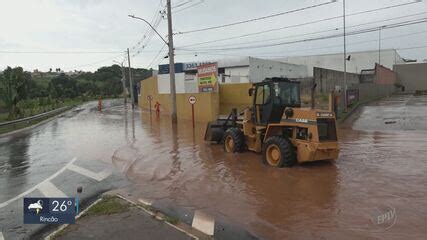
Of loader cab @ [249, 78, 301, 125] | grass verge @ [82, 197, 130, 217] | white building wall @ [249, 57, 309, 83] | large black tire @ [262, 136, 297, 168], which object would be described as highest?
white building wall @ [249, 57, 309, 83]

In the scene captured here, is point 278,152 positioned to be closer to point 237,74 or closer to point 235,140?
point 235,140

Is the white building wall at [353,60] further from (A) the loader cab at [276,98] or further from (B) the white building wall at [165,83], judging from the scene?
(A) the loader cab at [276,98]

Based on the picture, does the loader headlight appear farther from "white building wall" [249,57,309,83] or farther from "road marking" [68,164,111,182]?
"white building wall" [249,57,309,83]

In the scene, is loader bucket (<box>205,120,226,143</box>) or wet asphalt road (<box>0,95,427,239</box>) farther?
loader bucket (<box>205,120,226,143</box>)

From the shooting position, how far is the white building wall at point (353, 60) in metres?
77.9

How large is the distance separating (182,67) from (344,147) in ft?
164

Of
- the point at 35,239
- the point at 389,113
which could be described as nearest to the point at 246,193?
the point at 35,239

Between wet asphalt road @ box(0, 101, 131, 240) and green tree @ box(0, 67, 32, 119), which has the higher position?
green tree @ box(0, 67, 32, 119)

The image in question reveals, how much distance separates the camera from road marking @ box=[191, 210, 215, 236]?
757cm

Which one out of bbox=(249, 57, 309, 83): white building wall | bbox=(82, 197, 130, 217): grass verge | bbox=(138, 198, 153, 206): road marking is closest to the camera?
bbox=(82, 197, 130, 217): grass verge

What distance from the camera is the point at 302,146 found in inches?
491

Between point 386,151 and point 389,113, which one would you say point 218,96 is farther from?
point 386,151

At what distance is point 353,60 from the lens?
261ft

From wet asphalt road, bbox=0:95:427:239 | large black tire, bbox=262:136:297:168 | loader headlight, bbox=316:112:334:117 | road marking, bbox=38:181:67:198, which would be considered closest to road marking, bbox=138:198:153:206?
wet asphalt road, bbox=0:95:427:239
